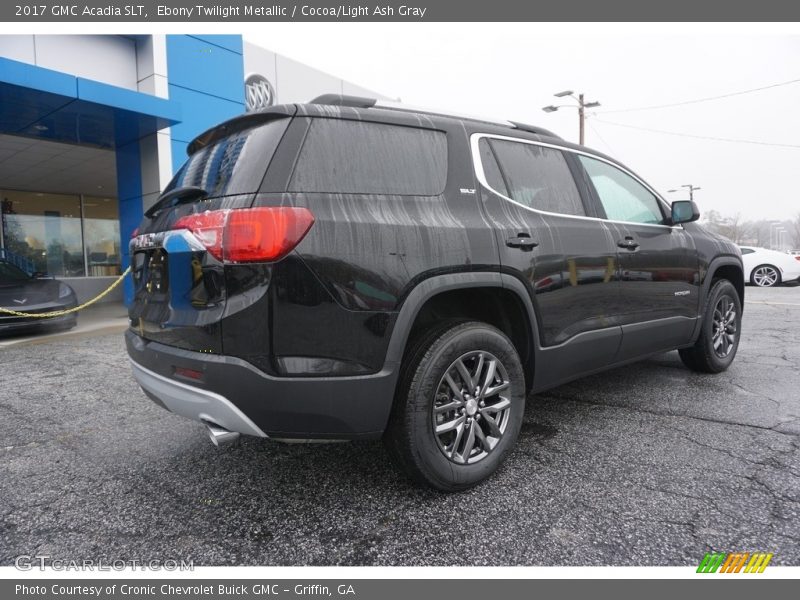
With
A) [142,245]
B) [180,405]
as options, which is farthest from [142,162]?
[180,405]

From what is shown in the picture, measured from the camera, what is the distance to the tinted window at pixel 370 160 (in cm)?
209

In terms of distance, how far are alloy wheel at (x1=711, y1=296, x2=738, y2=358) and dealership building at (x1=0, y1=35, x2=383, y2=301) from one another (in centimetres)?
777

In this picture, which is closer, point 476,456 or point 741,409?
point 476,456

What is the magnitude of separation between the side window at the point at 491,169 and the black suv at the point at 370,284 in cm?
1

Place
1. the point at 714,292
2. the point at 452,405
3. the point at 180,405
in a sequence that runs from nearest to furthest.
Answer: the point at 180,405
the point at 452,405
the point at 714,292

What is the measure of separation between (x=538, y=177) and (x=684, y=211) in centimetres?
148

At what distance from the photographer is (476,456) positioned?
2.40 meters

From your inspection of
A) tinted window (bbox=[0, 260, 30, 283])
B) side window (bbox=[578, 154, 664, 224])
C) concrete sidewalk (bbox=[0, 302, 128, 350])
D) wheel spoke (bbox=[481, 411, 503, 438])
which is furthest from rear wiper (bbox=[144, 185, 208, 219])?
tinted window (bbox=[0, 260, 30, 283])

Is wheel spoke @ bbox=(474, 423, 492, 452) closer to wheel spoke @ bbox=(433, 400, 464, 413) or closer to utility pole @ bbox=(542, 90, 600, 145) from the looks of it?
wheel spoke @ bbox=(433, 400, 464, 413)

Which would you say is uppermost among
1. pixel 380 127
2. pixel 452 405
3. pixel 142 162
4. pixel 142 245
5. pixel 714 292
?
pixel 142 162

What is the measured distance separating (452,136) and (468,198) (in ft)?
1.15

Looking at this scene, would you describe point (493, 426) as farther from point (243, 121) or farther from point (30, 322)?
point (30, 322)

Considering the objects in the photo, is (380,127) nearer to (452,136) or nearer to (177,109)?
(452,136)
